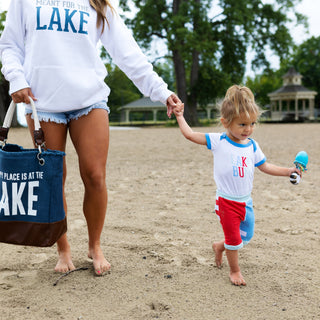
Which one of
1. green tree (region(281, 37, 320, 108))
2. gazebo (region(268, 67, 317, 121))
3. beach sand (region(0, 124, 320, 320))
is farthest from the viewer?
green tree (region(281, 37, 320, 108))

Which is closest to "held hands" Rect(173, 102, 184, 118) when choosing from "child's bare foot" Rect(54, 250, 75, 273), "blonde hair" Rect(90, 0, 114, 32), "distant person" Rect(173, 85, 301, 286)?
"distant person" Rect(173, 85, 301, 286)

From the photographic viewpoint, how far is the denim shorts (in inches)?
98.6

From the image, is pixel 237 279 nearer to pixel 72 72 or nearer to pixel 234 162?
pixel 234 162

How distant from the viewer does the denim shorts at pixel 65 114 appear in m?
2.50

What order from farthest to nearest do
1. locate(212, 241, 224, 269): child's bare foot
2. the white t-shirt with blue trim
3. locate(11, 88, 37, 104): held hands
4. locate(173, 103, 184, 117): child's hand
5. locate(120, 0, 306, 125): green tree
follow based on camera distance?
1. locate(120, 0, 306, 125): green tree
2. locate(212, 241, 224, 269): child's bare foot
3. locate(173, 103, 184, 117): child's hand
4. the white t-shirt with blue trim
5. locate(11, 88, 37, 104): held hands

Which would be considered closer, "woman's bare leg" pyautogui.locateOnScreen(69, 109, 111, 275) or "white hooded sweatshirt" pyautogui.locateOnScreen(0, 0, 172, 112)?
"white hooded sweatshirt" pyautogui.locateOnScreen(0, 0, 172, 112)

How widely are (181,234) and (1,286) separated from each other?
152 centimetres

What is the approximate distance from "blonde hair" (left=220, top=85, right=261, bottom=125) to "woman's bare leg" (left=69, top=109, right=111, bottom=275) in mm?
771

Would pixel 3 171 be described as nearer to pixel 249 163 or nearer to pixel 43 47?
pixel 43 47

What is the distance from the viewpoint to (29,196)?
2262 millimetres

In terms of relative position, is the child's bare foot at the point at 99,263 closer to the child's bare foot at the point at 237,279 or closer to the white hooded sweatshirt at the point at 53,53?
the child's bare foot at the point at 237,279

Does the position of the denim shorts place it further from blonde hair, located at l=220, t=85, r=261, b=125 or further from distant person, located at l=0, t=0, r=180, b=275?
blonde hair, located at l=220, t=85, r=261, b=125

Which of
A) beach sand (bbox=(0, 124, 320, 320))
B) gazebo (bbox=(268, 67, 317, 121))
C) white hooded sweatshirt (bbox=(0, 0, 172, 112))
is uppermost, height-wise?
gazebo (bbox=(268, 67, 317, 121))

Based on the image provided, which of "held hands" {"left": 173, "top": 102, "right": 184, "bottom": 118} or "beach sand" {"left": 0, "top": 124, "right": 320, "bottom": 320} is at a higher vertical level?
"held hands" {"left": 173, "top": 102, "right": 184, "bottom": 118}
